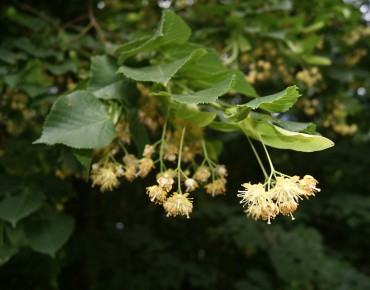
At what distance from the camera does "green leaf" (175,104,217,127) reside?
855 millimetres

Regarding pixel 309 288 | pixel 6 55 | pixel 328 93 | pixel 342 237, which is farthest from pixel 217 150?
pixel 342 237

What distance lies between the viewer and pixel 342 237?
10.8 feet

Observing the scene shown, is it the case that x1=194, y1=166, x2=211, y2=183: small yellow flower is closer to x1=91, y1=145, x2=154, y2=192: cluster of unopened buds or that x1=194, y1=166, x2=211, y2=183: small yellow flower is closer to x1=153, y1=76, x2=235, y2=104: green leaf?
x1=91, y1=145, x2=154, y2=192: cluster of unopened buds

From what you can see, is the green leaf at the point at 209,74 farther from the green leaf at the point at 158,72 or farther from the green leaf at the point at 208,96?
the green leaf at the point at 208,96

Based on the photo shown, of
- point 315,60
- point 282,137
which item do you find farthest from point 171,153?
point 315,60

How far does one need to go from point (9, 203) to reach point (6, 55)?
54 cm

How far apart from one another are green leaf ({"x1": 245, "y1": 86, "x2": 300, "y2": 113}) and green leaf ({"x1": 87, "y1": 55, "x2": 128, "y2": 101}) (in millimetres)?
407

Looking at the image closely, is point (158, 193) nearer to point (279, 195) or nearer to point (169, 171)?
point (169, 171)

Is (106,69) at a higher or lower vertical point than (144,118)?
higher

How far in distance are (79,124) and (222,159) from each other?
92.7 inches

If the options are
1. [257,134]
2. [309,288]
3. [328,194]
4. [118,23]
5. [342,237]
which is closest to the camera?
[257,134]

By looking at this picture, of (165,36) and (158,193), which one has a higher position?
(165,36)

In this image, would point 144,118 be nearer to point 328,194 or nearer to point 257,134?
point 257,134

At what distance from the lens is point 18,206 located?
3.87 ft
